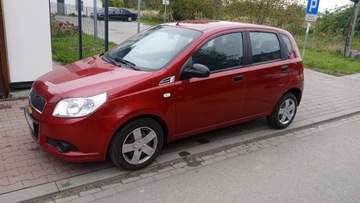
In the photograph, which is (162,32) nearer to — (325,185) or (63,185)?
(63,185)

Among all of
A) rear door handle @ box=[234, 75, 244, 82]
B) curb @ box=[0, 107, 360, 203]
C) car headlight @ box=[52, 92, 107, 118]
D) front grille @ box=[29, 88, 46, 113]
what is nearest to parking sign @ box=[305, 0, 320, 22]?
curb @ box=[0, 107, 360, 203]

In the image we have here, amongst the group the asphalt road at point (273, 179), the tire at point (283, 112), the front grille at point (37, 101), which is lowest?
the asphalt road at point (273, 179)

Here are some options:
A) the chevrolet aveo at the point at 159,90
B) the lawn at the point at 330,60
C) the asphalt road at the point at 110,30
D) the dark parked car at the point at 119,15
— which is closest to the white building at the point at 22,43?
the chevrolet aveo at the point at 159,90

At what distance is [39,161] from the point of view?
3994mm

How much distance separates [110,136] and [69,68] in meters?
1.29

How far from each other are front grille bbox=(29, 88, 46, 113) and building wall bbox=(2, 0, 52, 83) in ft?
8.95

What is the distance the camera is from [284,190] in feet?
12.3

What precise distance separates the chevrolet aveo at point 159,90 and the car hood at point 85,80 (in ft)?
0.04

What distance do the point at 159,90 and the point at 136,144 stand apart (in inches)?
26.7

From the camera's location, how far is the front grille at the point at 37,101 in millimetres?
3650

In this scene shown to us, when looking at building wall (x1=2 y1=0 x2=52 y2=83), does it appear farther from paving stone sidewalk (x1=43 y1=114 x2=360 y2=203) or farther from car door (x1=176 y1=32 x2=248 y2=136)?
paving stone sidewalk (x1=43 y1=114 x2=360 y2=203)

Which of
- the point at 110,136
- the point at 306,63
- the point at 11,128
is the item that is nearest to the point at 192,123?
the point at 110,136

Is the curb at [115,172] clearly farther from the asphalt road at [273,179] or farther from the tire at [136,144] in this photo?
the asphalt road at [273,179]

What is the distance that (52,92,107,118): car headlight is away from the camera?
3.47 m
